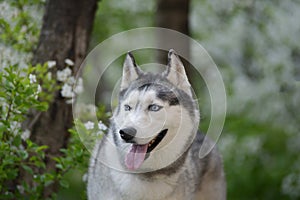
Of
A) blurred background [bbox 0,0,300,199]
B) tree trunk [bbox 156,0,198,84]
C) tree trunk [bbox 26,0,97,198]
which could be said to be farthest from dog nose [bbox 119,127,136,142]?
blurred background [bbox 0,0,300,199]

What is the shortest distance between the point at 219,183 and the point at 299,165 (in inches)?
217

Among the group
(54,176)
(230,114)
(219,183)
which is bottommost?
(54,176)

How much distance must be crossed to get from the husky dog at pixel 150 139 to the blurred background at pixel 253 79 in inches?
216

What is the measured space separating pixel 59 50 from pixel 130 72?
1.80m

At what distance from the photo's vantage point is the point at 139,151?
15.9ft

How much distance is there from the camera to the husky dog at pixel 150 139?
468 cm

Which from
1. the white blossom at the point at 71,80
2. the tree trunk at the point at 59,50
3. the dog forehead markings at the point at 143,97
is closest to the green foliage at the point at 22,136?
the white blossom at the point at 71,80

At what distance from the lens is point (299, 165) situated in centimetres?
1159

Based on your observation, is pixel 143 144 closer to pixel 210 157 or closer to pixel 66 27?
pixel 210 157

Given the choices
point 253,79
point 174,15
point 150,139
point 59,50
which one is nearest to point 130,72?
point 150,139

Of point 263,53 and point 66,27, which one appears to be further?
point 263,53

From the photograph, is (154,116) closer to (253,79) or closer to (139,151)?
(139,151)

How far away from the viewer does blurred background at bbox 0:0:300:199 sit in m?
11.8

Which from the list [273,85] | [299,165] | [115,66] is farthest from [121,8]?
[299,165]
